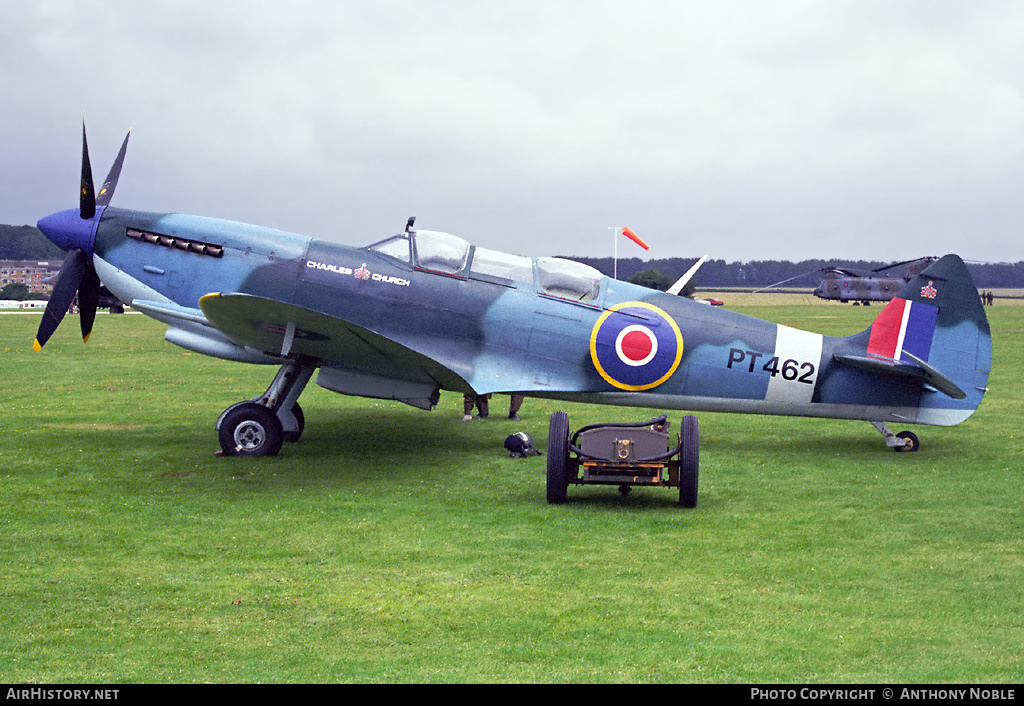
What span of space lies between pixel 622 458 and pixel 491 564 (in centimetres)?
211

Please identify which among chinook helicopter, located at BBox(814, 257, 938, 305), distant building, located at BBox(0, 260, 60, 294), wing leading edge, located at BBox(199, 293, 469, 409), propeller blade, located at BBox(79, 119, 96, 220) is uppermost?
chinook helicopter, located at BBox(814, 257, 938, 305)

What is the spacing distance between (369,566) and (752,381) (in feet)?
20.0

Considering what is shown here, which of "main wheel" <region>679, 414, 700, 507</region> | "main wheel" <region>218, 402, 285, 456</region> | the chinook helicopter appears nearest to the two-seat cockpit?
"main wheel" <region>218, 402, 285, 456</region>

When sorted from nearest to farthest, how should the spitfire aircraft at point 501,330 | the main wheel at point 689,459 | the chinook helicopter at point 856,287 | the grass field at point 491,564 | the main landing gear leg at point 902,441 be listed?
1. the grass field at point 491,564
2. the main wheel at point 689,459
3. the spitfire aircraft at point 501,330
4. the main landing gear leg at point 902,441
5. the chinook helicopter at point 856,287

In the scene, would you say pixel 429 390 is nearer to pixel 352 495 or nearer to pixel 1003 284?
pixel 352 495

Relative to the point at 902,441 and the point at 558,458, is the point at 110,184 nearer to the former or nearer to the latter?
the point at 558,458

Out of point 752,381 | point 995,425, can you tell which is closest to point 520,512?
point 752,381

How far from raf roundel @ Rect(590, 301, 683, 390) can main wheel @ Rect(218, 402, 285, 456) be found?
3.75m

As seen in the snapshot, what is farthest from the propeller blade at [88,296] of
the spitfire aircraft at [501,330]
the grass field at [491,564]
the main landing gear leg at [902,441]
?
the main landing gear leg at [902,441]

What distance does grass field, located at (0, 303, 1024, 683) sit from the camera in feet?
16.4

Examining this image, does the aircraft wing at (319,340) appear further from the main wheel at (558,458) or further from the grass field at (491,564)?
the main wheel at (558,458)

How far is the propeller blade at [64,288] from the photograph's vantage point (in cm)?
1170

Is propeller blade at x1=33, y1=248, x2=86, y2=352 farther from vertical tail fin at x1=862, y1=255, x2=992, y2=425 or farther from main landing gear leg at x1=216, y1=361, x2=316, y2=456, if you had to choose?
vertical tail fin at x1=862, y1=255, x2=992, y2=425

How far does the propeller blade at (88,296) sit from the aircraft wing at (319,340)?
2171 mm
